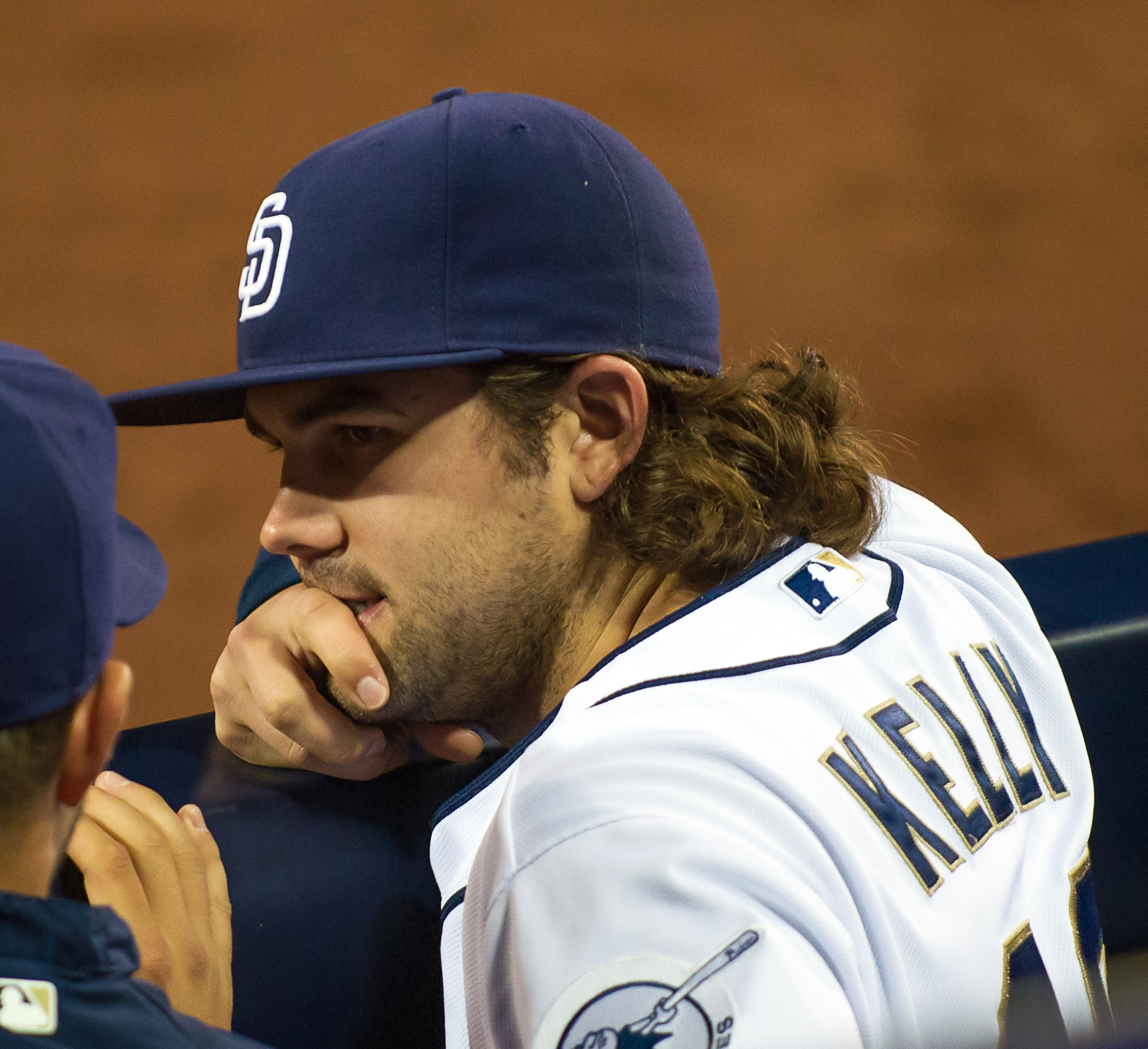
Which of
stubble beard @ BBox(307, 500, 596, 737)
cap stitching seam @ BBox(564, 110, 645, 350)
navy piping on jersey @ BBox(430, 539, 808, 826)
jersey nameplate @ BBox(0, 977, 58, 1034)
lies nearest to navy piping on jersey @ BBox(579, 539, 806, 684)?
navy piping on jersey @ BBox(430, 539, 808, 826)

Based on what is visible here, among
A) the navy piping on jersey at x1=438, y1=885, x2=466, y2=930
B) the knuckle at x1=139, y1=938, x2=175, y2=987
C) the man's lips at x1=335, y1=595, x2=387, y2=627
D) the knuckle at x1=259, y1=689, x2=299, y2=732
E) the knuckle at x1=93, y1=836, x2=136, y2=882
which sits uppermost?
the man's lips at x1=335, y1=595, x2=387, y2=627

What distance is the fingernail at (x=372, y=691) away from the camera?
102 centimetres

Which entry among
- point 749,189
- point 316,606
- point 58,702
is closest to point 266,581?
point 316,606

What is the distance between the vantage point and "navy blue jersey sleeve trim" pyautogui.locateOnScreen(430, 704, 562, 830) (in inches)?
36.3

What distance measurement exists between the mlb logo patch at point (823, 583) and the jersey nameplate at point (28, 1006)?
0.59 m

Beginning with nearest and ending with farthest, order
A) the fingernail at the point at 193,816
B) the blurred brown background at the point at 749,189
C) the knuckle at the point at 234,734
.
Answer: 1. the fingernail at the point at 193,816
2. the knuckle at the point at 234,734
3. the blurred brown background at the point at 749,189

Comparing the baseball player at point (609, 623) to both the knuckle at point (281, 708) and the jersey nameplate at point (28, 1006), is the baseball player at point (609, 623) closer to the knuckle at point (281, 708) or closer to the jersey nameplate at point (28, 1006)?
the knuckle at point (281, 708)

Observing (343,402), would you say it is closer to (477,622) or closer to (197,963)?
(477,622)

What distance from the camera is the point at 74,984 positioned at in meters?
0.55

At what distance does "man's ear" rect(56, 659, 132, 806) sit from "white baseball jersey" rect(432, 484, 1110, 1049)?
264mm

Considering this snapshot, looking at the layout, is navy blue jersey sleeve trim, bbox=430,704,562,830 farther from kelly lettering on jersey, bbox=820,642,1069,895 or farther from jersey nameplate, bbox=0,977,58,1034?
jersey nameplate, bbox=0,977,58,1034

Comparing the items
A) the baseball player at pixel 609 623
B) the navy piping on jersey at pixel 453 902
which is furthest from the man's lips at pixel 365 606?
the navy piping on jersey at pixel 453 902

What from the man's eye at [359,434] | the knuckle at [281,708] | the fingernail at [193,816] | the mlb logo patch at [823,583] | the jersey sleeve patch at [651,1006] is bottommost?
the fingernail at [193,816]

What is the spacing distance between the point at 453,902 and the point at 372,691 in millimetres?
216
